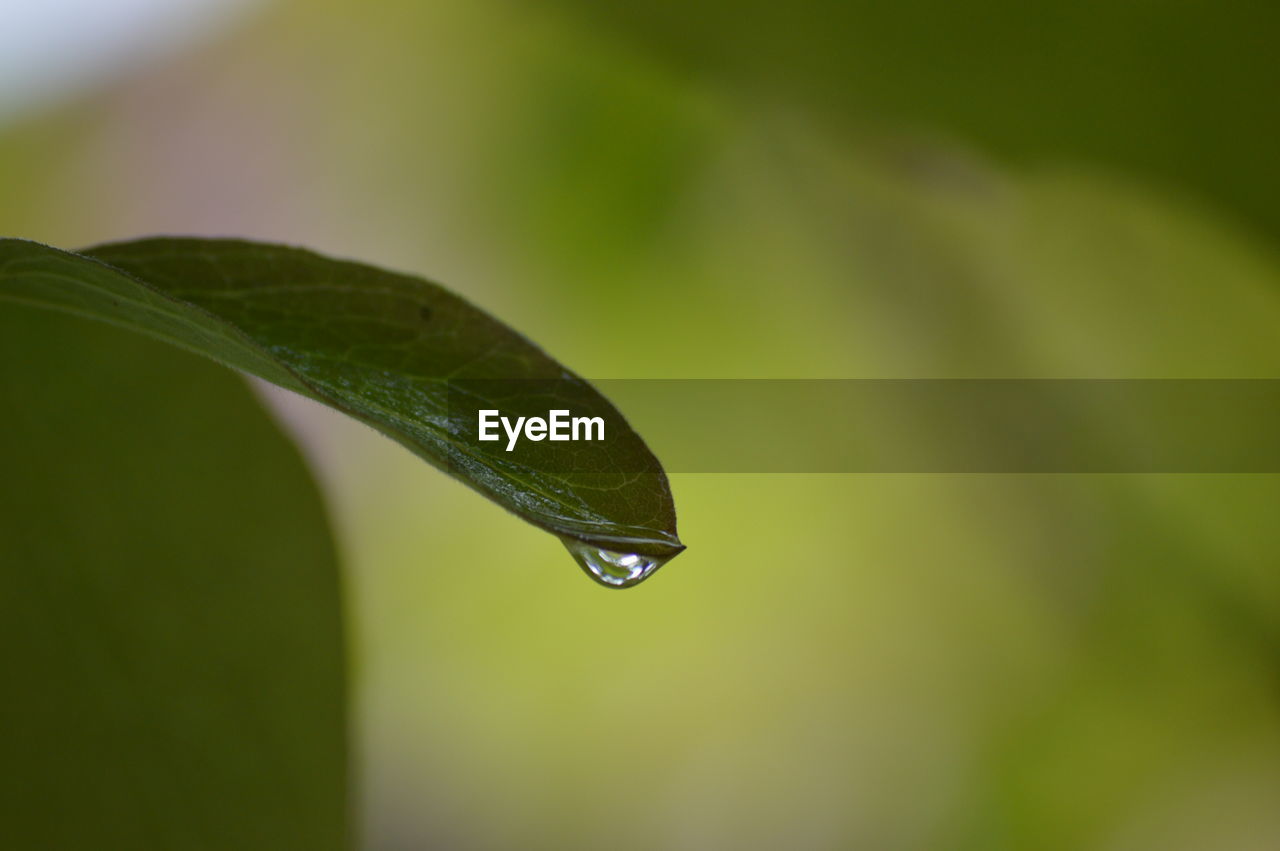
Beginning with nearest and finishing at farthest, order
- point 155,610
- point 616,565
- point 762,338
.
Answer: point 616,565, point 155,610, point 762,338

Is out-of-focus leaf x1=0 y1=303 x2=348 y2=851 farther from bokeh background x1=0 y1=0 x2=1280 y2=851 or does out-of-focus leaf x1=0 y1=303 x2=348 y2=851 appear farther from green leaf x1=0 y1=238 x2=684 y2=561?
bokeh background x1=0 y1=0 x2=1280 y2=851

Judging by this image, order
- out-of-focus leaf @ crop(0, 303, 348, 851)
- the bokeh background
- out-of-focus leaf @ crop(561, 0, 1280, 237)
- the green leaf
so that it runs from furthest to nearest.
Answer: the bokeh background < out-of-focus leaf @ crop(561, 0, 1280, 237) < out-of-focus leaf @ crop(0, 303, 348, 851) < the green leaf

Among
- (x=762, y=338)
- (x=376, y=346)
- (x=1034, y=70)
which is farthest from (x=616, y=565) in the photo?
(x=762, y=338)

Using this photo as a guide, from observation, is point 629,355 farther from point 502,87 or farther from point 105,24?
point 105,24

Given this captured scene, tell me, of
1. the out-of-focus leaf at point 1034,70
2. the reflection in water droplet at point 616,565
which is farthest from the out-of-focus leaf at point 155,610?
the out-of-focus leaf at point 1034,70

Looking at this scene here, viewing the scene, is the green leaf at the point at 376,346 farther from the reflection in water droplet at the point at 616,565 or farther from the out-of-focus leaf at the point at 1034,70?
the out-of-focus leaf at the point at 1034,70

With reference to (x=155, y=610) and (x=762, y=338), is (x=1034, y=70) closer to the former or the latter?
(x=762, y=338)

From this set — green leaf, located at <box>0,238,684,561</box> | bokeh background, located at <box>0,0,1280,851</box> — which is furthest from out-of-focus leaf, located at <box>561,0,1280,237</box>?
green leaf, located at <box>0,238,684,561</box>
